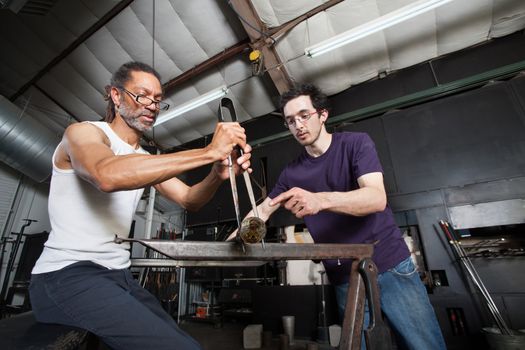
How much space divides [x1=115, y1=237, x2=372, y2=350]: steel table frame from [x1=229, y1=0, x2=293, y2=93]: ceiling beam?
303cm

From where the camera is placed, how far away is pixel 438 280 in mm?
2648

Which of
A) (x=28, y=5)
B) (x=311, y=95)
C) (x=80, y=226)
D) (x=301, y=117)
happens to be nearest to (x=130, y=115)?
(x=80, y=226)

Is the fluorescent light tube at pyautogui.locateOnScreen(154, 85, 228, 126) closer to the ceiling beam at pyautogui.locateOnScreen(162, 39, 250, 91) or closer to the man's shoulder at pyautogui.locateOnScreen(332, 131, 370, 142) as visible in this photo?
the ceiling beam at pyautogui.locateOnScreen(162, 39, 250, 91)

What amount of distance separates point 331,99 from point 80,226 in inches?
159

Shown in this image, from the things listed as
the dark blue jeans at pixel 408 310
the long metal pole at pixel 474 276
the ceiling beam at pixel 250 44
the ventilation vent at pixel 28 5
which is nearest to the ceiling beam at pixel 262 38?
the ceiling beam at pixel 250 44

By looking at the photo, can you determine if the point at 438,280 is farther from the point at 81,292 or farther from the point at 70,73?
the point at 70,73

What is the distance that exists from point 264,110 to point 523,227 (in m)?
3.65

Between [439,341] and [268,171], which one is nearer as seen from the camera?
[439,341]

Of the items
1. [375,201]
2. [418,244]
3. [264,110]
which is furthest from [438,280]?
[264,110]

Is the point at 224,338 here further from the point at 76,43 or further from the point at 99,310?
the point at 76,43

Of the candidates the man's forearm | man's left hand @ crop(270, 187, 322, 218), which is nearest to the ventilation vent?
the man's forearm

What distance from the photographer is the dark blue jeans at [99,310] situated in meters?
0.71

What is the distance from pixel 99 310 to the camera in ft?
2.35

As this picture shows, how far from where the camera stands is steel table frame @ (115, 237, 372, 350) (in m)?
0.62
